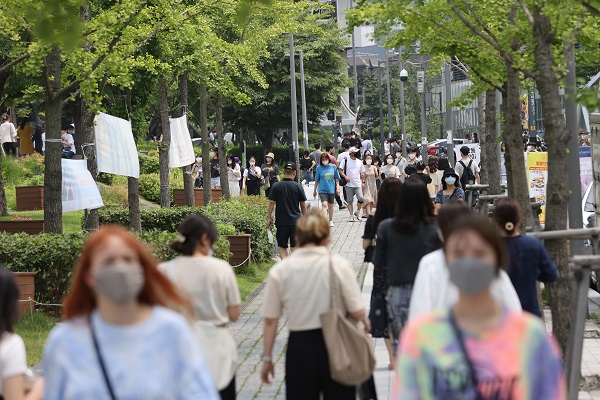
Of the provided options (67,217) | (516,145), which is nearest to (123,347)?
(516,145)

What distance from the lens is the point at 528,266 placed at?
25.0 ft

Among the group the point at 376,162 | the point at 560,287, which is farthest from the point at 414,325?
the point at 376,162

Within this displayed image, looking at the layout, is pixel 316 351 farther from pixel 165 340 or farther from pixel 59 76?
pixel 59 76

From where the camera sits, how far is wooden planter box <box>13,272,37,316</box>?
42.8ft

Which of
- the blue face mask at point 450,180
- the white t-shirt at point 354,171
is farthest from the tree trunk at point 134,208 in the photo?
the white t-shirt at point 354,171

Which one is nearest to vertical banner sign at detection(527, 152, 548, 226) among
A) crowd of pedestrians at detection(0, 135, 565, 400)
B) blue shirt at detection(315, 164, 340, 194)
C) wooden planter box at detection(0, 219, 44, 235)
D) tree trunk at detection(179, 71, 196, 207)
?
blue shirt at detection(315, 164, 340, 194)

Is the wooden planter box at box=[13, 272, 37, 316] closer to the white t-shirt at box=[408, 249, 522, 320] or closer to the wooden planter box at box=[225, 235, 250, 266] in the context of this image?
the wooden planter box at box=[225, 235, 250, 266]

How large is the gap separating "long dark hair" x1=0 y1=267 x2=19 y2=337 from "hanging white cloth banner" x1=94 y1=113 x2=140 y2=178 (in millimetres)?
12086

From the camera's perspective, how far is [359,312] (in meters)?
6.96

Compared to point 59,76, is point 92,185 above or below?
below

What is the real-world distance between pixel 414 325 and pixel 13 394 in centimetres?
177

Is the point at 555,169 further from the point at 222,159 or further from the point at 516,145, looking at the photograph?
the point at 222,159

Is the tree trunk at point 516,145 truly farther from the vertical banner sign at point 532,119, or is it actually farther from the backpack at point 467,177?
the vertical banner sign at point 532,119

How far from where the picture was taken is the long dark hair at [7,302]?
16.0 feet
